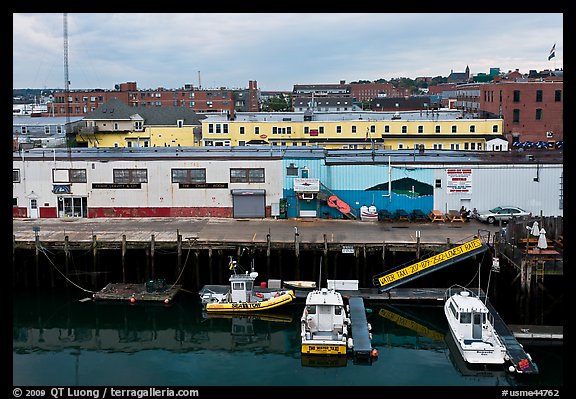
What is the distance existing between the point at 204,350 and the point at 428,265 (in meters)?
12.6

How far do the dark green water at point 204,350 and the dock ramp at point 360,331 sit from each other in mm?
435

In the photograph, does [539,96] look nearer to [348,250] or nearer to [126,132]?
[126,132]

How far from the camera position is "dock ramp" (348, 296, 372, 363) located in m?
26.5

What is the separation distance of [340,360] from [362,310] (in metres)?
5.24

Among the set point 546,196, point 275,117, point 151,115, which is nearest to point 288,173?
point 546,196

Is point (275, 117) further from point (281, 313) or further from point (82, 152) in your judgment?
point (281, 313)

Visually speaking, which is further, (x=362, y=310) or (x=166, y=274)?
(x=166, y=274)

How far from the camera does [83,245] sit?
36.4 meters

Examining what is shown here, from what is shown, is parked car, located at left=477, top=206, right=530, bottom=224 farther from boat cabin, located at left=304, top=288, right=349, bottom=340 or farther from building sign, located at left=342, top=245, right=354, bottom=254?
boat cabin, located at left=304, top=288, right=349, bottom=340

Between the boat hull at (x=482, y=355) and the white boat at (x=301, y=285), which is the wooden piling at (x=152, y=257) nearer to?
the white boat at (x=301, y=285)

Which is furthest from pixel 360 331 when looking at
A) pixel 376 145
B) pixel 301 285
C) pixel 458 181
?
pixel 376 145

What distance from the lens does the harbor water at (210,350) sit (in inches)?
981

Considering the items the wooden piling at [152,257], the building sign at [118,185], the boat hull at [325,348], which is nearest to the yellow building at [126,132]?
the building sign at [118,185]

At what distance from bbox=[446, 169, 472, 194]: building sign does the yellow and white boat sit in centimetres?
1400
